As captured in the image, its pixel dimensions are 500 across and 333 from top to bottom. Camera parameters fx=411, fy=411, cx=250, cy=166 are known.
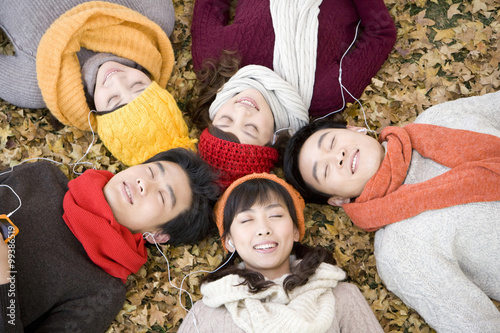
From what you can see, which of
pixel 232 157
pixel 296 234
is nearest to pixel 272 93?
pixel 232 157

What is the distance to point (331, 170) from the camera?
11.3 feet

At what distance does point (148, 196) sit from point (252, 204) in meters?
0.84

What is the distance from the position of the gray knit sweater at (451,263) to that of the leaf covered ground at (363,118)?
45cm

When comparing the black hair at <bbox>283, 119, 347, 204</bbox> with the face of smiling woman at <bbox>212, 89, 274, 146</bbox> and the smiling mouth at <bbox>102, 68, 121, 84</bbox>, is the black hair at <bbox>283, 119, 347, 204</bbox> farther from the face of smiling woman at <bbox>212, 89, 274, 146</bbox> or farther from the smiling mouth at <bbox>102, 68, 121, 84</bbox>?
the smiling mouth at <bbox>102, 68, 121, 84</bbox>

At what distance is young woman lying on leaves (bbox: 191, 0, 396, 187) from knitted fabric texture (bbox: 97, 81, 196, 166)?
0.31 meters

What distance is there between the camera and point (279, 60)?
4.05m

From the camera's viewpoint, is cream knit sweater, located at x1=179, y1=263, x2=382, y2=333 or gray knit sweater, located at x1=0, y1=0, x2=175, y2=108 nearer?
cream knit sweater, located at x1=179, y1=263, x2=382, y2=333

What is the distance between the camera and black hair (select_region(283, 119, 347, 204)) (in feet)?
12.3

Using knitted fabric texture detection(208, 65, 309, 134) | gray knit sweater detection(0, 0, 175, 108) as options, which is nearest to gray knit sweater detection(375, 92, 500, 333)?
knitted fabric texture detection(208, 65, 309, 134)

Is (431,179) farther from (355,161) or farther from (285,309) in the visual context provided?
(285,309)

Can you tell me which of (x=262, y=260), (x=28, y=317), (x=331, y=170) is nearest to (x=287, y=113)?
(x=331, y=170)

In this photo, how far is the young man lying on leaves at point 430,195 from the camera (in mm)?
3121


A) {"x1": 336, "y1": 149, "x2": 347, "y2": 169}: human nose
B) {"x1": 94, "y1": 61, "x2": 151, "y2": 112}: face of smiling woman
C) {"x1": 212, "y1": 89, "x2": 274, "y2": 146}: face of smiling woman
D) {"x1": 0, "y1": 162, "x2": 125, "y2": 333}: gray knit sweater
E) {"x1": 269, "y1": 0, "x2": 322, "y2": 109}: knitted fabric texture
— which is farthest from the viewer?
{"x1": 269, "y1": 0, "x2": 322, "y2": 109}: knitted fabric texture

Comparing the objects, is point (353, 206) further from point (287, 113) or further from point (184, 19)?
point (184, 19)
